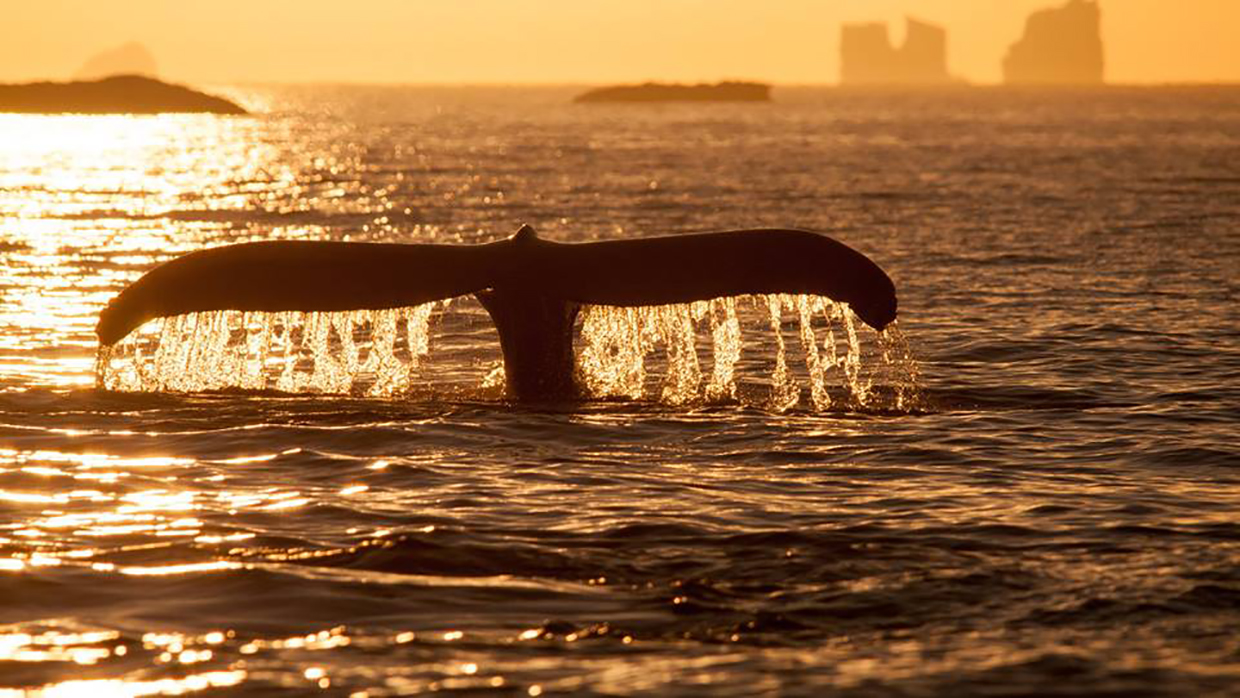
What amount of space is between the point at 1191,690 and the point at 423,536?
Result: 4.63 meters

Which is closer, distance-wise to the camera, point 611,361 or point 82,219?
point 611,361

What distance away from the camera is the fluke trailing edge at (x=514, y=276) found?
44.9 ft

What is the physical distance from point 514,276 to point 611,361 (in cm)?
344

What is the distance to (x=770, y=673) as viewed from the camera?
29.0 feet

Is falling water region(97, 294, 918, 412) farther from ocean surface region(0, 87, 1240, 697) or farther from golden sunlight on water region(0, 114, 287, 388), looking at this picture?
golden sunlight on water region(0, 114, 287, 388)

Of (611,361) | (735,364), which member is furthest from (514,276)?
(735,364)

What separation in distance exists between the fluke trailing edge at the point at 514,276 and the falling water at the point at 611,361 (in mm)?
199

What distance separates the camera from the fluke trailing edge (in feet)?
44.9

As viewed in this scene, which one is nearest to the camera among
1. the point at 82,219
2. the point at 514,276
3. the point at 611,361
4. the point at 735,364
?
the point at 514,276

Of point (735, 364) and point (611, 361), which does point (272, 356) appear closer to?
point (735, 364)

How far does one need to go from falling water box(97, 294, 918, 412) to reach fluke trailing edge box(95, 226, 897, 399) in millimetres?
199

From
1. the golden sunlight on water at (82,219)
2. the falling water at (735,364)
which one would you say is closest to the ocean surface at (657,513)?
the falling water at (735,364)

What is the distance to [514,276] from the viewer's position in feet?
47.0

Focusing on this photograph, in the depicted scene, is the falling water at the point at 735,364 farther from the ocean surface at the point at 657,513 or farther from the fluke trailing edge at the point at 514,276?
the fluke trailing edge at the point at 514,276
